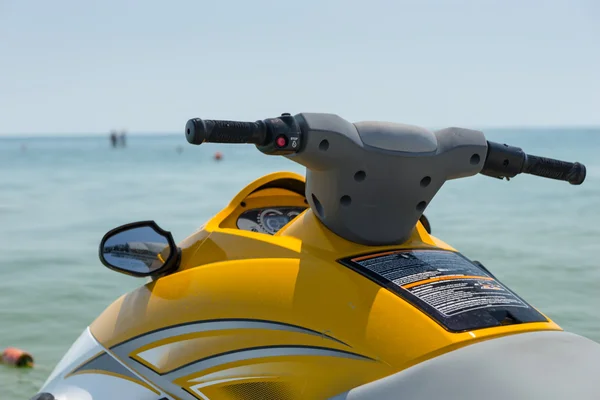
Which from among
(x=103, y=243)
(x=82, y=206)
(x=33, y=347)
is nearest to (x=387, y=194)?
(x=103, y=243)

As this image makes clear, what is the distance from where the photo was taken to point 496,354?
139 centimetres

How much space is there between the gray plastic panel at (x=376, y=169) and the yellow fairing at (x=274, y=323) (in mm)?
49

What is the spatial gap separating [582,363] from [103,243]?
1235 millimetres

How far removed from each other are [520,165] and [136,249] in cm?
101

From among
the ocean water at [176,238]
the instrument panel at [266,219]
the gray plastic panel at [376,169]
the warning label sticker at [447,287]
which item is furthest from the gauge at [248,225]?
the ocean water at [176,238]

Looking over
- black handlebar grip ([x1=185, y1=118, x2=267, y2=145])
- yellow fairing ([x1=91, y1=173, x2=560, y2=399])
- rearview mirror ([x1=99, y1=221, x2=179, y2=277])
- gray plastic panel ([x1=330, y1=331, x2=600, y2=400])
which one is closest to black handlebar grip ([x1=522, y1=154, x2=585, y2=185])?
yellow fairing ([x1=91, y1=173, x2=560, y2=399])

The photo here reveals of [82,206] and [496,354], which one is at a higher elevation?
[496,354]

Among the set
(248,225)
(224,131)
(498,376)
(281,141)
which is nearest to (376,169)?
(281,141)

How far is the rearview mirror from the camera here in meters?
1.98

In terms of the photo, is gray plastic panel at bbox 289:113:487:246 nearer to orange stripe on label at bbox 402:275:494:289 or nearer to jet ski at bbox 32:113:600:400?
jet ski at bbox 32:113:600:400

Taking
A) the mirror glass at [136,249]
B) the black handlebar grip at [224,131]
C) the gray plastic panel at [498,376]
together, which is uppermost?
the black handlebar grip at [224,131]

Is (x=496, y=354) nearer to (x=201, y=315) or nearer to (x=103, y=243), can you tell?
(x=201, y=315)

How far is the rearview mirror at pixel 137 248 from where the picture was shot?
198 cm

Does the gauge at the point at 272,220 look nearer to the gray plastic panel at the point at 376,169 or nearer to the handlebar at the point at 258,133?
the gray plastic panel at the point at 376,169
